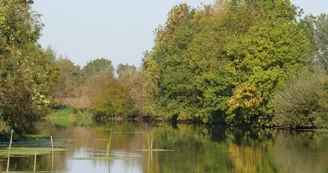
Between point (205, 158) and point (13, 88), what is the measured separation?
459 inches

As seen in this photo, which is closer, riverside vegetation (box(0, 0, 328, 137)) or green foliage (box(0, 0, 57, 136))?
green foliage (box(0, 0, 57, 136))

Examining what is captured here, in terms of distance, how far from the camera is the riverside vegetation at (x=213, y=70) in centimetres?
4362

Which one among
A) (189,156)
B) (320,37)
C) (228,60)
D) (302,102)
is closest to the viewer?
(189,156)

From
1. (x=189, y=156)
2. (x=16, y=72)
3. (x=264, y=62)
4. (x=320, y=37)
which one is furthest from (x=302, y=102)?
(x=320, y=37)

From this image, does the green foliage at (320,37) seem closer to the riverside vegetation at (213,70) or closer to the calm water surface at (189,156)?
the riverside vegetation at (213,70)

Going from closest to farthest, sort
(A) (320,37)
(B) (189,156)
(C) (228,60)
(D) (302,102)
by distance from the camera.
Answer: (B) (189,156)
(D) (302,102)
(C) (228,60)
(A) (320,37)

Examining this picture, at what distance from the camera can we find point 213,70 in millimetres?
76875

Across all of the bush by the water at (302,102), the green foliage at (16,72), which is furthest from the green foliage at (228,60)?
the green foliage at (16,72)

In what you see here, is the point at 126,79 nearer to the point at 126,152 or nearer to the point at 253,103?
the point at 253,103

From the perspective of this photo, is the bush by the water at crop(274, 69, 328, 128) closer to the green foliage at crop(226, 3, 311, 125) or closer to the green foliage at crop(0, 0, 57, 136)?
the green foliage at crop(226, 3, 311, 125)

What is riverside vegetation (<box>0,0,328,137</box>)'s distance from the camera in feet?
143

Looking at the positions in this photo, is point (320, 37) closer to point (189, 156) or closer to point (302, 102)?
point (302, 102)

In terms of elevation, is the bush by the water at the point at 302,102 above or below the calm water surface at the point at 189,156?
above

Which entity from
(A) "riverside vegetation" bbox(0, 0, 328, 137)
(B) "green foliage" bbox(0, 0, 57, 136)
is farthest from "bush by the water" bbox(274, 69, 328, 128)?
(B) "green foliage" bbox(0, 0, 57, 136)
